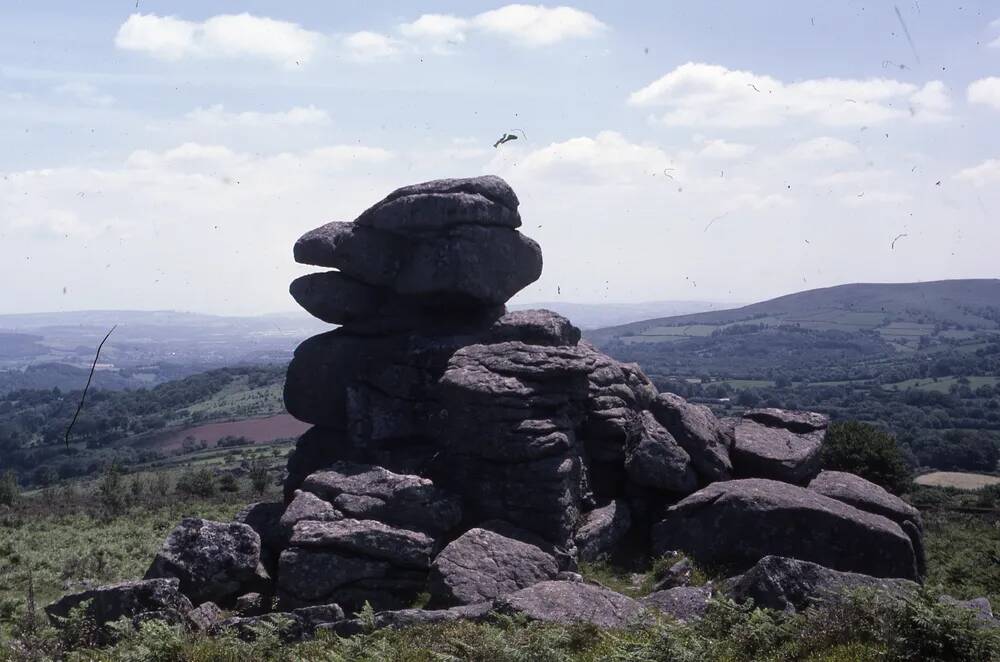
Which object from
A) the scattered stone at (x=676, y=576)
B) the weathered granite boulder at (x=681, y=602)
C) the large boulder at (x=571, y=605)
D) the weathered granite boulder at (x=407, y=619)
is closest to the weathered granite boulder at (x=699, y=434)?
the scattered stone at (x=676, y=576)

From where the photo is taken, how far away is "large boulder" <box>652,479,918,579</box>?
26.6 metres

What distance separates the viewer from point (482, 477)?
29.2m

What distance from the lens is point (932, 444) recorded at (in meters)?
125

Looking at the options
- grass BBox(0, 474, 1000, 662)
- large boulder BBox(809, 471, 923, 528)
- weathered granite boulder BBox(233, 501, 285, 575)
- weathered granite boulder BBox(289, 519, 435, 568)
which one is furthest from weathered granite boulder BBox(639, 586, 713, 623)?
weathered granite boulder BBox(233, 501, 285, 575)

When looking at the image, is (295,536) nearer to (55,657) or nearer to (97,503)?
(55,657)

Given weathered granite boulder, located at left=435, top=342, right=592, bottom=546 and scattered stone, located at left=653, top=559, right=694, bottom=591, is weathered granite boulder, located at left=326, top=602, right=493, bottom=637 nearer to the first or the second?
scattered stone, located at left=653, top=559, right=694, bottom=591

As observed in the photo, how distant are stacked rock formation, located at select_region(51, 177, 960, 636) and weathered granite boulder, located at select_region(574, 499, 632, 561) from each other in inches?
3.0

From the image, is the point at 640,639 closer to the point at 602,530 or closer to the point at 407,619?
the point at 407,619

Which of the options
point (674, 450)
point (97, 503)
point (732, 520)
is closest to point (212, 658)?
point (732, 520)

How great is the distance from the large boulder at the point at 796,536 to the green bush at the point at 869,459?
13.9 metres

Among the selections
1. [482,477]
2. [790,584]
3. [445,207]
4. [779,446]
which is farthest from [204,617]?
[779,446]

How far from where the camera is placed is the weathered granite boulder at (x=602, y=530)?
28578 mm

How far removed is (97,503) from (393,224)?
3653 cm

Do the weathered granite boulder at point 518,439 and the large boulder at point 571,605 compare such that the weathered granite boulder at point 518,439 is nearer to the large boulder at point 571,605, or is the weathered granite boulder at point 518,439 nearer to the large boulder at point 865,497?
the large boulder at point 571,605
